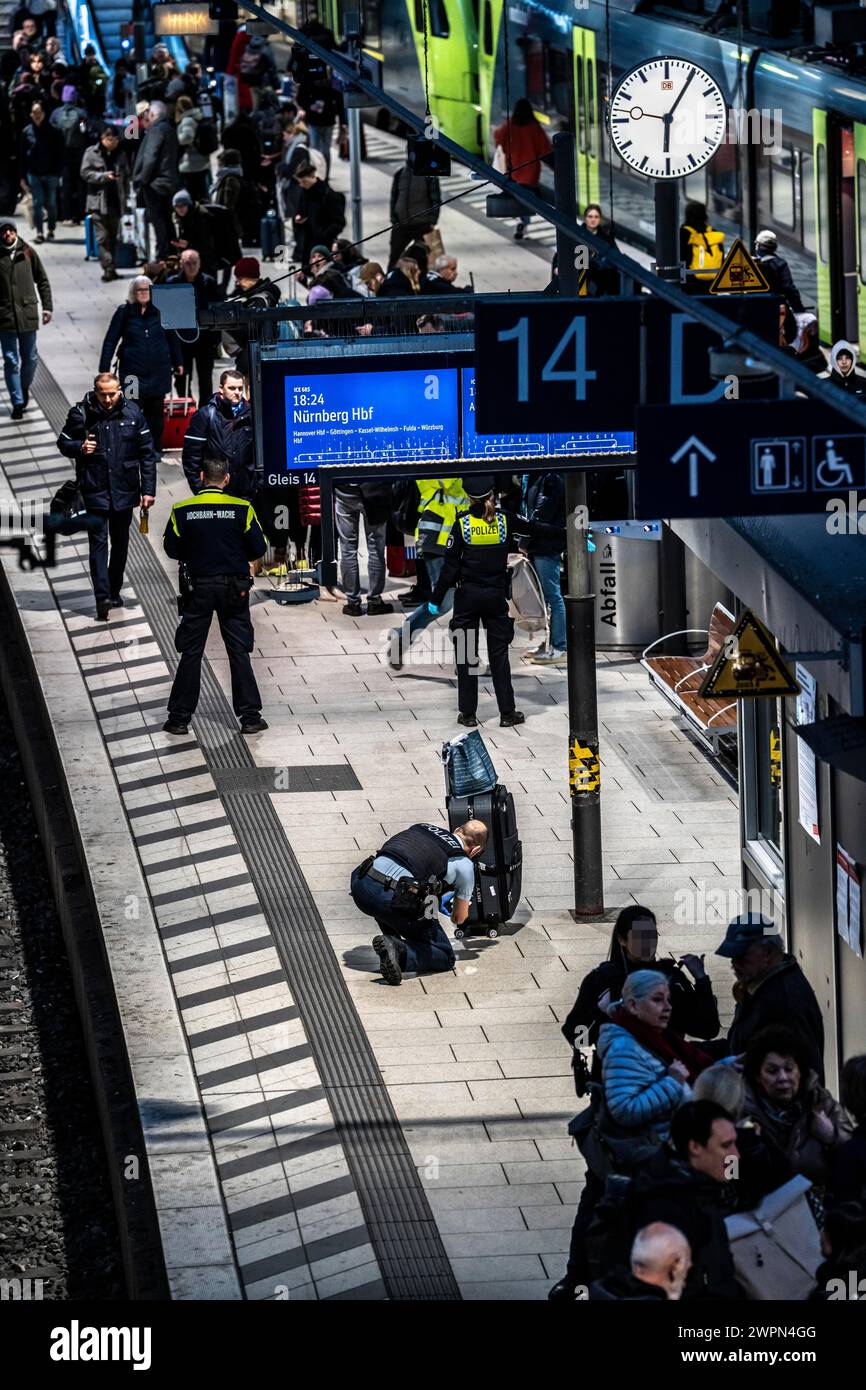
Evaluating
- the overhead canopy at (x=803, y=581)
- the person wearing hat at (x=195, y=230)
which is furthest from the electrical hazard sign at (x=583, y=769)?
the person wearing hat at (x=195, y=230)

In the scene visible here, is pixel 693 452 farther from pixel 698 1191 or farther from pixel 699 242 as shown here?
pixel 699 242

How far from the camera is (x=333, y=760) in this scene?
16.4m

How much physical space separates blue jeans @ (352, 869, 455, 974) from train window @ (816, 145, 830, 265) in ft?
38.8

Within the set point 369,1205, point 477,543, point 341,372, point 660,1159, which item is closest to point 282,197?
point 477,543

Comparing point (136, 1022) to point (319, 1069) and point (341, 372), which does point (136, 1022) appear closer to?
point (319, 1069)

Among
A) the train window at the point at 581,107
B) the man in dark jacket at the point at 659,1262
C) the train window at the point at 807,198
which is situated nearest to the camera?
the man in dark jacket at the point at 659,1262

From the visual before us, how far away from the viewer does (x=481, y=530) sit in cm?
1609

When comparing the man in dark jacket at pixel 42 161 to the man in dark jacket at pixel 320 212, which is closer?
the man in dark jacket at pixel 320 212

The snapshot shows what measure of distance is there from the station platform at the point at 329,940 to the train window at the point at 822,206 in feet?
20.9

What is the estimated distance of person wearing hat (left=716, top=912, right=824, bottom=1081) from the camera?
9758 millimetres

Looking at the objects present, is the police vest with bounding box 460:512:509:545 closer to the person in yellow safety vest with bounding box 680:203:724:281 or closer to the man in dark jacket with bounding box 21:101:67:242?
the person in yellow safety vest with bounding box 680:203:724:281

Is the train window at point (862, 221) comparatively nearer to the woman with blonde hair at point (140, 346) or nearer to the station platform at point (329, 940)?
the station platform at point (329, 940)

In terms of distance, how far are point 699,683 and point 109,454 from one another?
468 centimetres

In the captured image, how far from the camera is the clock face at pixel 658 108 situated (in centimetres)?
2036
